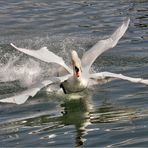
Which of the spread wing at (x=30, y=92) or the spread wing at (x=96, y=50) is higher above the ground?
the spread wing at (x=96, y=50)

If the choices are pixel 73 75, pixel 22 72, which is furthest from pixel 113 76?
pixel 22 72

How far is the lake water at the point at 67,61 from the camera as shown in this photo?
10773 mm

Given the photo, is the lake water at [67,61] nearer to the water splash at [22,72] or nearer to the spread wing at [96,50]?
the water splash at [22,72]

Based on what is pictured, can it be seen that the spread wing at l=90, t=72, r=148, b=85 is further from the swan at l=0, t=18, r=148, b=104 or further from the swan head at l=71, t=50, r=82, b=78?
the swan head at l=71, t=50, r=82, b=78

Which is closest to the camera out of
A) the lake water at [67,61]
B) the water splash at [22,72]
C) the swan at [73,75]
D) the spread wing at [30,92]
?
the lake water at [67,61]

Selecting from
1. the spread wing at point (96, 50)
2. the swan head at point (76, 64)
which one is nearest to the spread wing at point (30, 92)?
the swan head at point (76, 64)

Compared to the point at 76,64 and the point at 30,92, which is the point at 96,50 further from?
the point at 30,92

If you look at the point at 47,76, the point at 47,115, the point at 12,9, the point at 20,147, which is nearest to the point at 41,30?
the point at 12,9

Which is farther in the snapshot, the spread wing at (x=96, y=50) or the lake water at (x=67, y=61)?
the spread wing at (x=96, y=50)

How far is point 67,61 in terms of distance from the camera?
15242mm

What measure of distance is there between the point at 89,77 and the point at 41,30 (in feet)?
18.2

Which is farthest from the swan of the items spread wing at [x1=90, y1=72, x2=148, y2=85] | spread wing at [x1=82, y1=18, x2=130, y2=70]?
spread wing at [x1=82, y1=18, x2=130, y2=70]

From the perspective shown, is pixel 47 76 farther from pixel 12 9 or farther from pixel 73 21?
pixel 12 9

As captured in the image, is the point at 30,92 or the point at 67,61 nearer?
the point at 30,92
